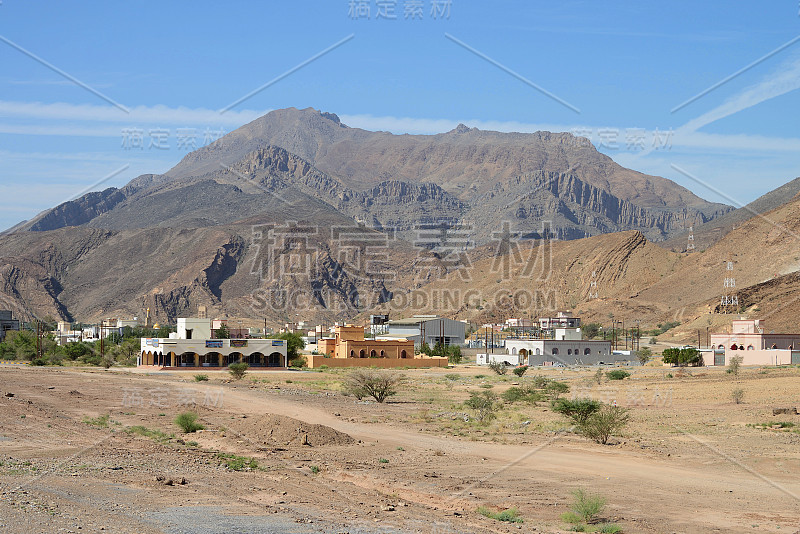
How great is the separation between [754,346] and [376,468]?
6974 cm

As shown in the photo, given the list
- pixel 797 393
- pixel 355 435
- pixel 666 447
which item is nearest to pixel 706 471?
pixel 666 447

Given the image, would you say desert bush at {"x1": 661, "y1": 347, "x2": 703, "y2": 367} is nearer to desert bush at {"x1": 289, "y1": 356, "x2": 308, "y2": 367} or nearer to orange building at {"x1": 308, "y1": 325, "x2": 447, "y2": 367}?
orange building at {"x1": 308, "y1": 325, "x2": 447, "y2": 367}

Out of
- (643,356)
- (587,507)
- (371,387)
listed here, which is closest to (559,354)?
(643,356)

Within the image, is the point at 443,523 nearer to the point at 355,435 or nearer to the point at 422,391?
the point at 355,435

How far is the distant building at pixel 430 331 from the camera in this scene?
11338 cm

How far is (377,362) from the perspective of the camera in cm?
8825

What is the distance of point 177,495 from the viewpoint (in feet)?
56.0

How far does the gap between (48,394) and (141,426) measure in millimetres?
15247

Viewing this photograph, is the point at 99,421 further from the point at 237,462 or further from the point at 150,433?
the point at 237,462

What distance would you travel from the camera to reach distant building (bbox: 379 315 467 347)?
Answer: 113 m

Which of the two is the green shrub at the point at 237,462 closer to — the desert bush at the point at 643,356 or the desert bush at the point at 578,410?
the desert bush at the point at 578,410

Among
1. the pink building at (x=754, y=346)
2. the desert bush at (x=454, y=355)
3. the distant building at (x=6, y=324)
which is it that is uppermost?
the distant building at (x=6, y=324)

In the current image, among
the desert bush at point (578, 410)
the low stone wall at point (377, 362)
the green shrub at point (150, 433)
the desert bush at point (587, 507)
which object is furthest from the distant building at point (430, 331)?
the desert bush at point (587, 507)

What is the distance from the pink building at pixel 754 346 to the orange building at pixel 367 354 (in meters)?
29.5
